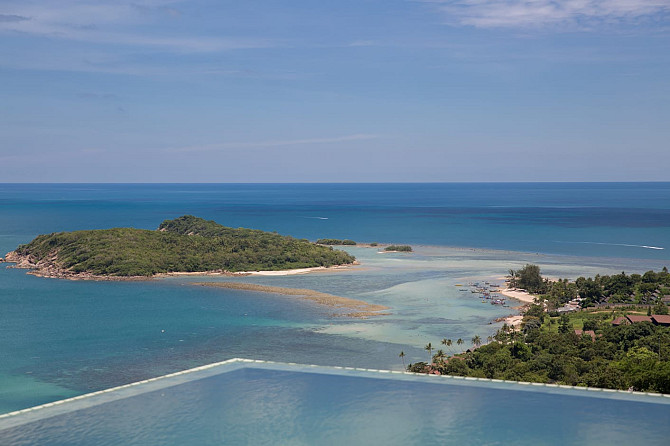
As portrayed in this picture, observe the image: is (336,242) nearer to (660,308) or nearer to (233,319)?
(233,319)

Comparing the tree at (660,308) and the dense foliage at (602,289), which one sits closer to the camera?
the tree at (660,308)

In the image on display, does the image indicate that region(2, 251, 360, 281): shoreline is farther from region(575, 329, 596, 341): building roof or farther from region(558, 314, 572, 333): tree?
region(575, 329, 596, 341): building roof

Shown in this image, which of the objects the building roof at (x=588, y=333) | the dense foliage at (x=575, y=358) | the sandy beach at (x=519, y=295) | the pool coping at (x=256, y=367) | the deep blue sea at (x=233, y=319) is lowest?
the deep blue sea at (x=233, y=319)

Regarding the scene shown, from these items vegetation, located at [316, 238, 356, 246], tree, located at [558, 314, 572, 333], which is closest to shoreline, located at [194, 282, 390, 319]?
tree, located at [558, 314, 572, 333]

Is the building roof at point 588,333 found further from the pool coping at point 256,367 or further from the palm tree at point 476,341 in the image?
the pool coping at point 256,367

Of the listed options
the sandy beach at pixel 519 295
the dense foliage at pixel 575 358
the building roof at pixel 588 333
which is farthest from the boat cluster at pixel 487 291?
the dense foliage at pixel 575 358

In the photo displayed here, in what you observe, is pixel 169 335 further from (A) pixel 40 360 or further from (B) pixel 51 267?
(B) pixel 51 267
